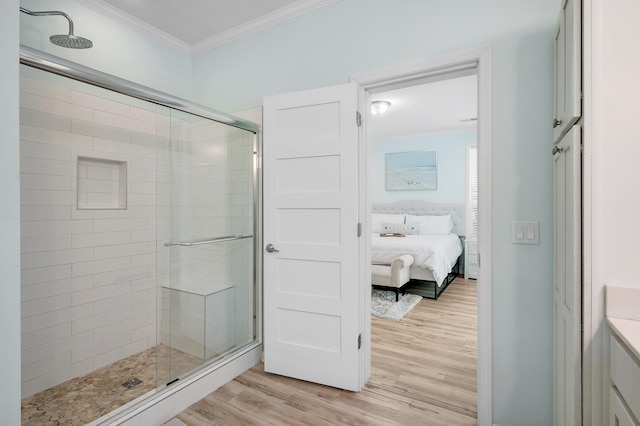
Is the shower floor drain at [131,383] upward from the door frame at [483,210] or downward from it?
downward

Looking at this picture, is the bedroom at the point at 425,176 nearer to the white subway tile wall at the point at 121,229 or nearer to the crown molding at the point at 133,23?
the white subway tile wall at the point at 121,229

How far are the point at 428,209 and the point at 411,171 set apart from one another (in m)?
0.82

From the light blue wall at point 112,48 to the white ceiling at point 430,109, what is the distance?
1.97 metres

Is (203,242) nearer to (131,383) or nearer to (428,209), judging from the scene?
(131,383)

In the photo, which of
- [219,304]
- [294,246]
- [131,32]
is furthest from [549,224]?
[131,32]

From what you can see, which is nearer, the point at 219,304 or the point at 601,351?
the point at 601,351

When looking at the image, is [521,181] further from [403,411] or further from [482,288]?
[403,411]

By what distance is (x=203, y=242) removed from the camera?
2.33 metres

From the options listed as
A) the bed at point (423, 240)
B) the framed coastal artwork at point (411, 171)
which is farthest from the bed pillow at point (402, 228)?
the framed coastal artwork at point (411, 171)

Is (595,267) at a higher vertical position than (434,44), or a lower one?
lower

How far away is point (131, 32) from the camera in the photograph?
267 cm

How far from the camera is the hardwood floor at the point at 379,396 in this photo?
192 centimetres

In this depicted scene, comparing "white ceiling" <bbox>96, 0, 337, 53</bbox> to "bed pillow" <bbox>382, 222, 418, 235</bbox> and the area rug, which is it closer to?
the area rug
